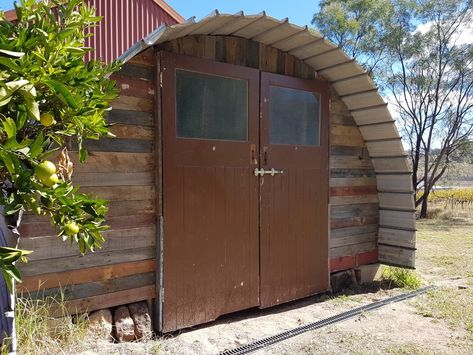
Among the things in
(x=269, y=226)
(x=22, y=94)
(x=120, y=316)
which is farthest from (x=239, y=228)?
(x=22, y=94)

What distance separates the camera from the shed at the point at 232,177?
3477 mm

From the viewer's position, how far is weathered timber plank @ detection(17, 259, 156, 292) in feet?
10.2

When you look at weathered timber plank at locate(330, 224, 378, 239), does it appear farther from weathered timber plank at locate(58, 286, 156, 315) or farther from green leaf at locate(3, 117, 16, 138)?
green leaf at locate(3, 117, 16, 138)

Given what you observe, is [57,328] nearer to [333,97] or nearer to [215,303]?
[215,303]

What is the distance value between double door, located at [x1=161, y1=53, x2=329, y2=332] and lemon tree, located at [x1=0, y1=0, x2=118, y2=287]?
6.43ft

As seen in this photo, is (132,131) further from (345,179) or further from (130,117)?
(345,179)

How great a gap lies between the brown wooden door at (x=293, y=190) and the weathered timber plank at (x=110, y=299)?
4.09 feet

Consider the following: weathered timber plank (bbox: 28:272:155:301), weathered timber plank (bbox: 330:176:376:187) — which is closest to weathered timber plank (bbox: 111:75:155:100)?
weathered timber plank (bbox: 28:272:155:301)

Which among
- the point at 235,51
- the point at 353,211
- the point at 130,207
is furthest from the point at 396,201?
the point at 130,207

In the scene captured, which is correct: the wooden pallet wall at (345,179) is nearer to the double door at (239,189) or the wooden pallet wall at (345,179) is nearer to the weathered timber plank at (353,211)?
the weathered timber plank at (353,211)

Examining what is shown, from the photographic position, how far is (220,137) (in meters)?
4.06

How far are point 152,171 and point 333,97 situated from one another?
2494mm

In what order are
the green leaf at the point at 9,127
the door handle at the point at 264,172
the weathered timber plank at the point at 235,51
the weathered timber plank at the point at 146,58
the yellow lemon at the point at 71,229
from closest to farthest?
the green leaf at the point at 9,127
the yellow lemon at the point at 71,229
the weathered timber plank at the point at 146,58
the weathered timber plank at the point at 235,51
the door handle at the point at 264,172

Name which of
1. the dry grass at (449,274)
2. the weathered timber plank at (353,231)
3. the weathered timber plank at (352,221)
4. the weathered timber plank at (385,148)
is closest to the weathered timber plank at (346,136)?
the weathered timber plank at (385,148)
